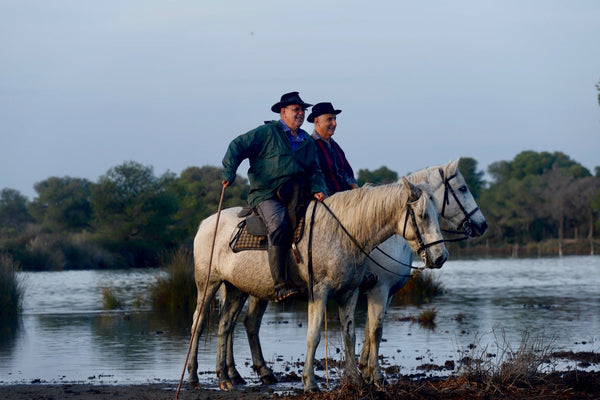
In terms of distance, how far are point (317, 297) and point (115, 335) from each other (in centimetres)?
769

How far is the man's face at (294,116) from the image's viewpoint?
8914mm

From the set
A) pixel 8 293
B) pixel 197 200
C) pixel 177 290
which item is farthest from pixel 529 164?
pixel 8 293

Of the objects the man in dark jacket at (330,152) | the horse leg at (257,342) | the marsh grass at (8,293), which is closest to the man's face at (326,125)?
the man in dark jacket at (330,152)

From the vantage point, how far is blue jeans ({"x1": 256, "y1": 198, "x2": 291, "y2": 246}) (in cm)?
828

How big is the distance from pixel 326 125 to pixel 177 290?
381 inches

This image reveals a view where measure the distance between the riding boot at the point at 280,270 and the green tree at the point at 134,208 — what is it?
43156 mm

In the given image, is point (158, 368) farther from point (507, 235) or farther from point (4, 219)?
point (4, 219)

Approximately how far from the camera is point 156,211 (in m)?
55.6

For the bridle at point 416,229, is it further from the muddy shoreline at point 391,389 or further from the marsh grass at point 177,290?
the marsh grass at point 177,290

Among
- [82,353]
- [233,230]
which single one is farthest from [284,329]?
[233,230]

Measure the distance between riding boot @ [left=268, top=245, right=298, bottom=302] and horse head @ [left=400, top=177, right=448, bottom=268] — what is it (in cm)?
129

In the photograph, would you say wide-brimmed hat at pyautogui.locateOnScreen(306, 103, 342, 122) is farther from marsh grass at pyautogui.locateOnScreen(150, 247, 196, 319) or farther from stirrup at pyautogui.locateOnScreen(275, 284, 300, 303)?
marsh grass at pyautogui.locateOnScreen(150, 247, 196, 319)

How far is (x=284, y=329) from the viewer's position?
15586 millimetres

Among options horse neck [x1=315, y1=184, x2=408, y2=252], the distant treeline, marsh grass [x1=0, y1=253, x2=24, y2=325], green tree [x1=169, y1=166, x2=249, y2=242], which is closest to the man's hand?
horse neck [x1=315, y1=184, x2=408, y2=252]
